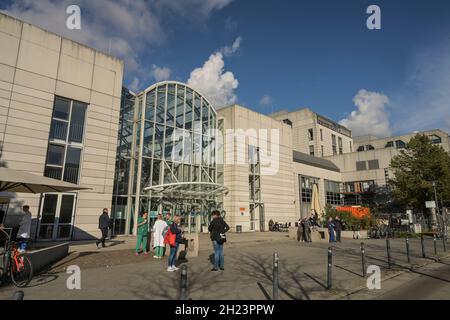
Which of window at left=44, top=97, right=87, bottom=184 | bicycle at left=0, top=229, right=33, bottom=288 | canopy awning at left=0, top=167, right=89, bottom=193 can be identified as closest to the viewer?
bicycle at left=0, top=229, right=33, bottom=288

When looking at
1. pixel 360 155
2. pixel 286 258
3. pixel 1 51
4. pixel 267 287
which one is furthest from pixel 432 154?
pixel 1 51

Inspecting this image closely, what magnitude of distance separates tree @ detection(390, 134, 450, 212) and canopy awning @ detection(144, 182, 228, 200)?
23.8 meters

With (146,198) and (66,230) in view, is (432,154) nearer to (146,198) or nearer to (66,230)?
(146,198)

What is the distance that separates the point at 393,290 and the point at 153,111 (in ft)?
67.0

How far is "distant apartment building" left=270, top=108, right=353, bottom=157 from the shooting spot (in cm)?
5969

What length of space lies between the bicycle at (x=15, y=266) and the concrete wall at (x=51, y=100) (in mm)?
9108

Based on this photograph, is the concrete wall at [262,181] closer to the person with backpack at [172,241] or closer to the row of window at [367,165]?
the person with backpack at [172,241]

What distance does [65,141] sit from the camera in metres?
17.6

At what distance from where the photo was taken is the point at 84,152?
59.3 feet

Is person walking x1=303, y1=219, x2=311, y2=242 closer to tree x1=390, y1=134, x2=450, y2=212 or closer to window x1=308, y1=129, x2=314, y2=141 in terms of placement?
tree x1=390, y1=134, x2=450, y2=212

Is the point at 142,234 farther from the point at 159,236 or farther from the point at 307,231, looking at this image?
the point at 307,231

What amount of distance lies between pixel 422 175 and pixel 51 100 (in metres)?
38.0

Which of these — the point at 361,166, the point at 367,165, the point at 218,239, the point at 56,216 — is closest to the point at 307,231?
the point at 218,239

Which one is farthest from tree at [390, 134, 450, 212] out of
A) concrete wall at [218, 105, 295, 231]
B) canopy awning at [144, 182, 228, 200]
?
canopy awning at [144, 182, 228, 200]
